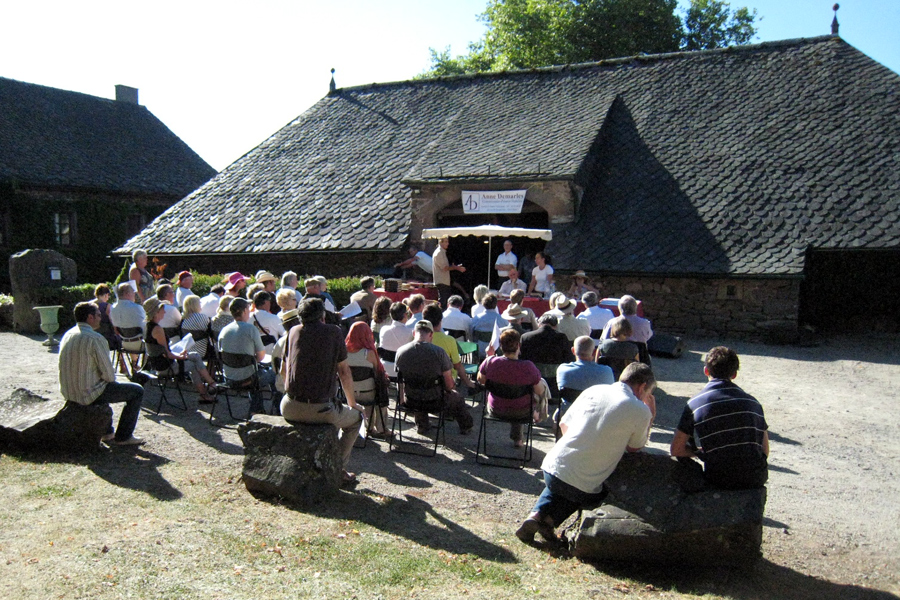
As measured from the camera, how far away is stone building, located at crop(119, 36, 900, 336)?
14703 mm

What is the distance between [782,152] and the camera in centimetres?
1625

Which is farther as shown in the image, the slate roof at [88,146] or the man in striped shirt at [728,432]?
the slate roof at [88,146]

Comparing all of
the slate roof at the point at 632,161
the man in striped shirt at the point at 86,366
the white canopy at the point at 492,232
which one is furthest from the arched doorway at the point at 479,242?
the man in striped shirt at the point at 86,366

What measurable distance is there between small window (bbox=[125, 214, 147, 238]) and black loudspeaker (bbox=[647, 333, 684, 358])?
24.5 m

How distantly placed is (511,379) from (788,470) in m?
2.84

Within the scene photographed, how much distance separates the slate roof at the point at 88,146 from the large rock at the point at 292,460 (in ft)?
83.1

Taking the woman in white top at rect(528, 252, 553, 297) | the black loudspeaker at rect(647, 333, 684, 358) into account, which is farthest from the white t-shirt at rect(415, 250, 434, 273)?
the black loudspeaker at rect(647, 333, 684, 358)

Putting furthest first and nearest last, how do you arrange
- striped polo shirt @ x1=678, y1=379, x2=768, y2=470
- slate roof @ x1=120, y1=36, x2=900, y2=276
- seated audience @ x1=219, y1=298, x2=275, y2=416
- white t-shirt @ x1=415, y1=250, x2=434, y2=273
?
white t-shirt @ x1=415, y1=250, x2=434, y2=273 → slate roof @ x1=120, y1=36, x2=900, y2=276 → seated audience @ x1=219, y1=298, x2=275, y2=416 → striped polo shirt @ x1=678, y1=379, x2=768, y2=470

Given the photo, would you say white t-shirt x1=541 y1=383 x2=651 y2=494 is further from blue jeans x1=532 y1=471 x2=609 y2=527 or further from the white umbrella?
the white umbrella

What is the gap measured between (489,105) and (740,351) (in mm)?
11286

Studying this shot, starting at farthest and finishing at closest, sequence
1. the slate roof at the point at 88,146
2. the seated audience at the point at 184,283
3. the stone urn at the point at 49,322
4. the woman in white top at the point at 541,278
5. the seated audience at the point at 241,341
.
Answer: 1. the slate roof at the point at 88,146
2. the stone urn at the point at 49,322
3. the woman in white top at the point at 541,278
4. the seated audience at the point at 184,283
5. the seated audience at the point at 241,341

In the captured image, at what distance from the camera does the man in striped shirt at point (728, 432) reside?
4.88 metres

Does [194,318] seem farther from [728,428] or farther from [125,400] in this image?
[728,428]

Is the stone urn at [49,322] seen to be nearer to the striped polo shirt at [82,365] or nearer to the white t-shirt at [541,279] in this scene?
the striped polo shirt at [82,365]
